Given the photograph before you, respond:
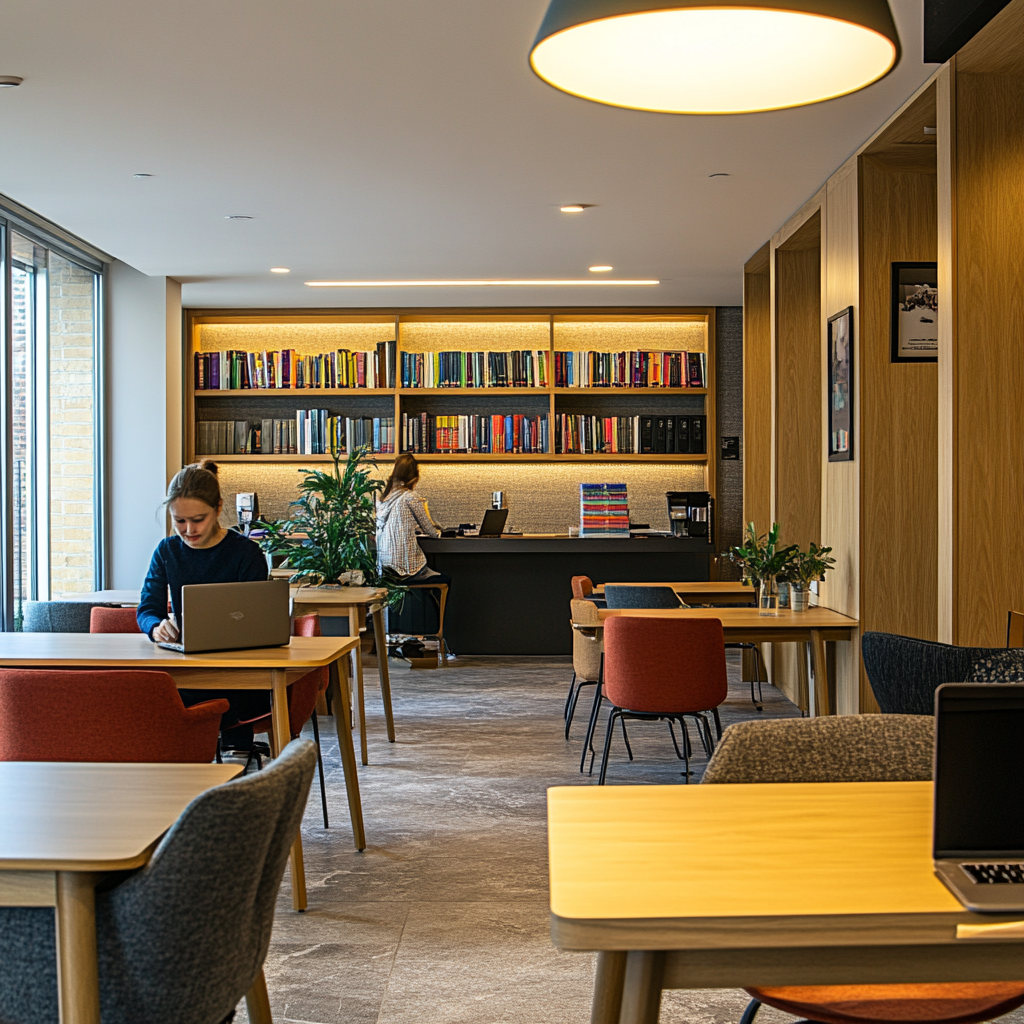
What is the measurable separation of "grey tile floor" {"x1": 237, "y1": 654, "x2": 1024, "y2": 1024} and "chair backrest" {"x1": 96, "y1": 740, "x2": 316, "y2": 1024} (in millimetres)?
1123

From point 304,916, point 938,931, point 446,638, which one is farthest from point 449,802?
point 446,638

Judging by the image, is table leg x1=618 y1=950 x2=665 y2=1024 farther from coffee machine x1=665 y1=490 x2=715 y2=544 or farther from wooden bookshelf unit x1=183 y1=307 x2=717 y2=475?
wooden bookshelf unit x1=183 y1=307 x2=717 y2=475

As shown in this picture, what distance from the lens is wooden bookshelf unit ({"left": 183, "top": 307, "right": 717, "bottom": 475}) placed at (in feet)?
31.0

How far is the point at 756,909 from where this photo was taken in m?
1.31

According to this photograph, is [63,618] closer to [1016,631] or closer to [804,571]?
[804,571]

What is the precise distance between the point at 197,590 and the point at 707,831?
2.22 metres

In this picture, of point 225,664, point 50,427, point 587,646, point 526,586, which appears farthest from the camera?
point 526,586

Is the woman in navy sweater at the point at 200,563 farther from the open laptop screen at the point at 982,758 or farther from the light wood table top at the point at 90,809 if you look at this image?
the open laptop screen at the point at 982,758

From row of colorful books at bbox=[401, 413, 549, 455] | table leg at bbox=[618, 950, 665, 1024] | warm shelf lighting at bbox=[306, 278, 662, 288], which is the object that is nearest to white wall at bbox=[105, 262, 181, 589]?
warm shelf lighting at bbox=[306, 278, 662, 288]

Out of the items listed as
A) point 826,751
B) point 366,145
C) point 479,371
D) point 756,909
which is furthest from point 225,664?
point 479,371

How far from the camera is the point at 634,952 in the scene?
1367mm

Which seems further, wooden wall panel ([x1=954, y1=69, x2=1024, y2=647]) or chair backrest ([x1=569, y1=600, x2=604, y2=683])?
chair backrest ([x1=569, y1=600, x2=604, y2=683])

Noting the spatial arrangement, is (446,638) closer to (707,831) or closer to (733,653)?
(733,653)

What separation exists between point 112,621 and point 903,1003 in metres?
3.73
